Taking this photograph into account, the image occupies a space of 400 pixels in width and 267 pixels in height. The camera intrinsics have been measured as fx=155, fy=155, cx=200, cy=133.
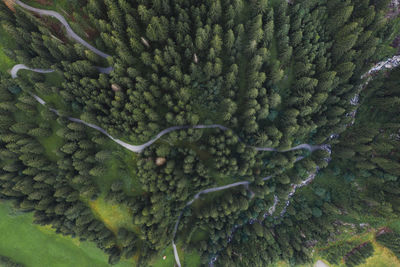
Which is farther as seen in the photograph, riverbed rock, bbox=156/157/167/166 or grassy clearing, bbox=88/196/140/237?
grassy clearing, bbox=88/196/140/237

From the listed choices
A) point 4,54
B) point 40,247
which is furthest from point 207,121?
point 40,247

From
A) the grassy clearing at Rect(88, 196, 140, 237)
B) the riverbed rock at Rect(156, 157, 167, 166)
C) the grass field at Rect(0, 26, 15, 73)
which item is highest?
the grass field at Rect(0, 26, 15, 73)

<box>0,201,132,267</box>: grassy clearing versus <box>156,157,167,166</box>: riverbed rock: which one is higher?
<box>156,157,167,166</box>: riverbed rock

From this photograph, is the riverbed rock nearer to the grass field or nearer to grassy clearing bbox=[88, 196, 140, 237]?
grassy clearing bbox=[88, 196, 140, 237]

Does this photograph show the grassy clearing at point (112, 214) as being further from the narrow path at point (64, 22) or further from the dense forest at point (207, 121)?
the narrow path at point (64, 22)

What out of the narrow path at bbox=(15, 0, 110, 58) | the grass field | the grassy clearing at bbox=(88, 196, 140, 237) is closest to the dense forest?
the grassy clearing at bbox=(88, 196, 140, 237)

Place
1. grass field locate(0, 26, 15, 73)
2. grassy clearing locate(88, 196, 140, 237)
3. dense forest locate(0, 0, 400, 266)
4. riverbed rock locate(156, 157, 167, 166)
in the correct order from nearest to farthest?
dense forest locate(0, 0, 400, 266) < grass field locate(0, 26, 15, 73) < riverbed rock locate(156, 157, 167, 166) < grassy clearing locate(88, 196, 140, 237)
